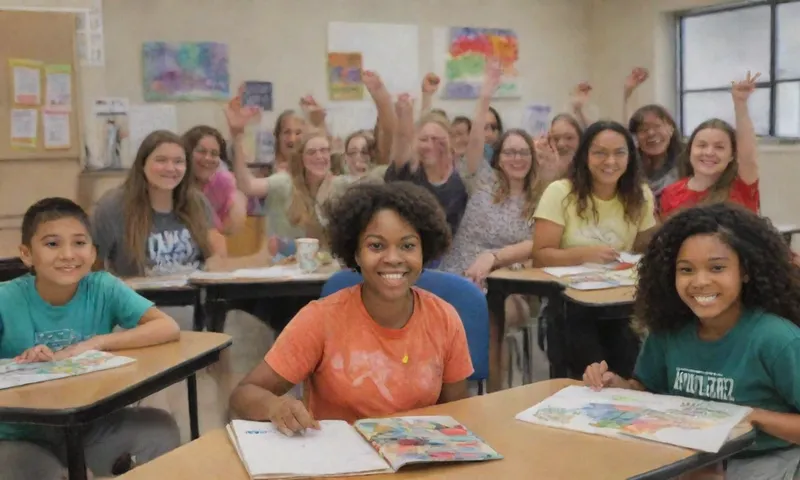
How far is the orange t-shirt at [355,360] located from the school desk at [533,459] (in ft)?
0.85

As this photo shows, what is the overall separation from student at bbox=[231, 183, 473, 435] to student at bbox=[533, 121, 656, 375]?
1473mm

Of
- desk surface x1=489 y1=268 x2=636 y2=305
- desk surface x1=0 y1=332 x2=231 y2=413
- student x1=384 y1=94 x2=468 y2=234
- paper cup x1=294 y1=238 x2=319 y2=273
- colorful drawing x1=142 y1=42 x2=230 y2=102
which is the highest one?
colorful drawing x1=142 y1=42 x2=230 y2=102

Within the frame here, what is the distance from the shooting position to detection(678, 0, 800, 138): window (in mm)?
5602

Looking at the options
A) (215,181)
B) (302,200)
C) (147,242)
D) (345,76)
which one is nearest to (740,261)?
(147,242)

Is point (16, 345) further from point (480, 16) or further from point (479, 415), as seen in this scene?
point (480, 16)

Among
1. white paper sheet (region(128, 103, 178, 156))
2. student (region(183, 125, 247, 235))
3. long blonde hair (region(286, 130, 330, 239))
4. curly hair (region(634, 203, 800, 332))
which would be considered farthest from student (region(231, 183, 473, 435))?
white paper sheet (region(128, 103, 178, 156))

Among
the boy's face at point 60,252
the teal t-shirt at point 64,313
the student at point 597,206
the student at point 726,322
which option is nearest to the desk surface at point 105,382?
the teal t-shirt at point 64,313

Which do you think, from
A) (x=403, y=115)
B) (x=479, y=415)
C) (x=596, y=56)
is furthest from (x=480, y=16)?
(x=479, y=415)

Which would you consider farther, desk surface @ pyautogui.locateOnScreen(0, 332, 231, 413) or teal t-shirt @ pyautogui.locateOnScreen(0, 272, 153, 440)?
teal t-shirt @ pyautogui.locateOnScreen(0, 272, 153, 440)

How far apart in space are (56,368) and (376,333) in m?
0.80

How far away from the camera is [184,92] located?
5.36 meters

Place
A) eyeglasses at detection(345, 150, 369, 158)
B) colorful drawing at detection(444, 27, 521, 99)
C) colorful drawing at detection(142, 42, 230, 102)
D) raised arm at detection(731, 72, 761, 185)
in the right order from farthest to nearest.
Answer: colorful drawing at detection(444, 27, 521, 99) < colorful drawing at detection(142, 42, 230, 102) < eyeglasses at detection(345, 150, 369, 158) < raised arm at detection(731, 72, 761, 185)

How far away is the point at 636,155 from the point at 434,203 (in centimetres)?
170

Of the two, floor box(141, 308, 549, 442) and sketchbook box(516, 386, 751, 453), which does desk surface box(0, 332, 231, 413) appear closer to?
sketchbook box(516, 386, 751, 453)
